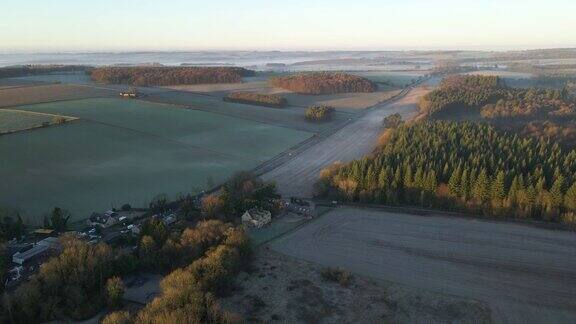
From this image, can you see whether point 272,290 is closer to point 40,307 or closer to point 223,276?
point 223,276

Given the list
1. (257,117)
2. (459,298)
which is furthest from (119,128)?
(459,298)

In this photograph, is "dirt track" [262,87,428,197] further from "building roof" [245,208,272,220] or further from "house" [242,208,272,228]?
"house" [242,208,272,228]

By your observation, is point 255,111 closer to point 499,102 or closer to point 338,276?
point 499,102

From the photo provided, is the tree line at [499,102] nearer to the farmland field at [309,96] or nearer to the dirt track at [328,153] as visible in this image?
the dirt track at [328,153]

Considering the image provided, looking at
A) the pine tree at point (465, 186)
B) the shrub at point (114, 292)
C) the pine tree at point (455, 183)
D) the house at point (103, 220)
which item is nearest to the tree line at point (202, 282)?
the shrub at point (114, 292)

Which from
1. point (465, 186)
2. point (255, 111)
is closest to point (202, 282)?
point (465, 186)

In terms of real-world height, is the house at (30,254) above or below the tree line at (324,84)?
below
